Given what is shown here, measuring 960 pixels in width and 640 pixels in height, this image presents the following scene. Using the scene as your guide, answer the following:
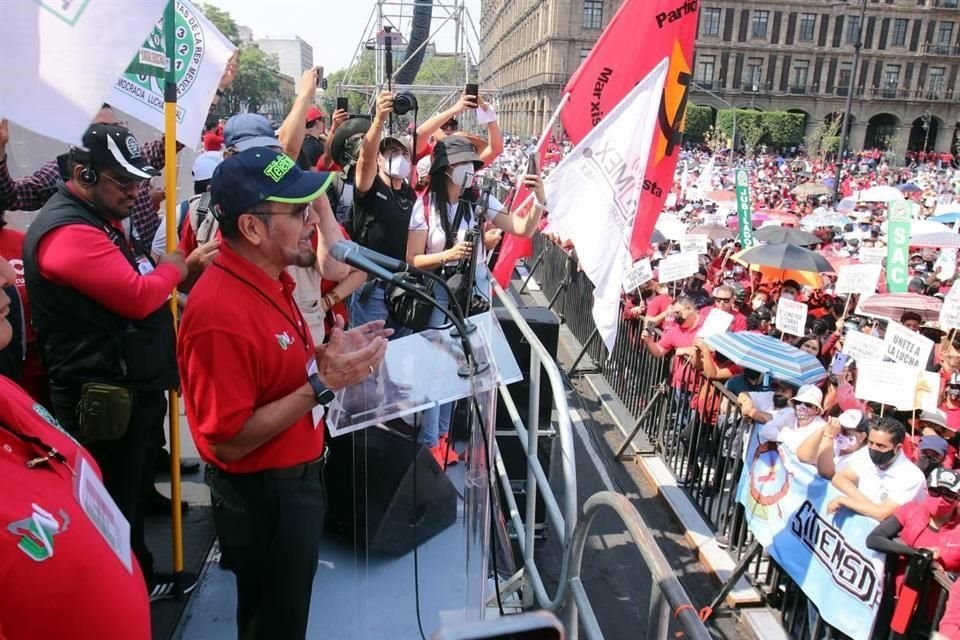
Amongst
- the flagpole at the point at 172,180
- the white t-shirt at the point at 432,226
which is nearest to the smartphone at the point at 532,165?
the white t-shirt at the point at 432,226

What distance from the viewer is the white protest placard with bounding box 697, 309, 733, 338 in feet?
22.5

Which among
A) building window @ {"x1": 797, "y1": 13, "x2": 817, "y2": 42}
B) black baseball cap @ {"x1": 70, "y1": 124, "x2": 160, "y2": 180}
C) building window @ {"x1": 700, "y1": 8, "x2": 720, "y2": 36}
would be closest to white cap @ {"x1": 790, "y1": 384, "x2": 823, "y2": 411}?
black baseball cap @ {"x1": 70, "y1": 124, "x2": 160, "y2": 180}

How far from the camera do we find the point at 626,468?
22.6 ft

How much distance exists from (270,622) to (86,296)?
1.40 m

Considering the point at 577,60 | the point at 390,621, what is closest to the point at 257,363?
the point at 390,621

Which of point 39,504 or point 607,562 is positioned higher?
point 39,504

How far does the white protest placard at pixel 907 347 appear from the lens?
611 cm

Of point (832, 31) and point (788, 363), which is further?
point (832, 31)

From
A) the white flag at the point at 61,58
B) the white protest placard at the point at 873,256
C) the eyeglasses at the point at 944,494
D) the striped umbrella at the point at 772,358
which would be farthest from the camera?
the white protest placard at the point at 873,256

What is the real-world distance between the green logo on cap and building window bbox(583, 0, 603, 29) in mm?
81907

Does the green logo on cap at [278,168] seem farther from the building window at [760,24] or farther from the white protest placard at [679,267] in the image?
the building window at [760,24]

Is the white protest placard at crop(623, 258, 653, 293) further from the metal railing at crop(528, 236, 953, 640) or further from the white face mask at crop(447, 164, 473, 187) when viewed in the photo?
the white face mask at crop(447, 164, 473, 187)

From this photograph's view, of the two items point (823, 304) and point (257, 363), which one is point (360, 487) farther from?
point (823, 304)

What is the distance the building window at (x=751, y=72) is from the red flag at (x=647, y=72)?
281ft
